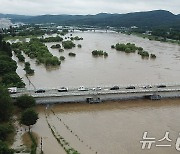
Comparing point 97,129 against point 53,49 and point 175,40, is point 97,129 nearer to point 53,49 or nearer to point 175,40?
point 53,49

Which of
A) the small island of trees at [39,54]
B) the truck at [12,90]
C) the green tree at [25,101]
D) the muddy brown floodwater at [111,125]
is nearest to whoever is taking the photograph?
the muddy brown floodwater at [111,125]

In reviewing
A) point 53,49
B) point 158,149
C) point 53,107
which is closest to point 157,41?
point 53,49

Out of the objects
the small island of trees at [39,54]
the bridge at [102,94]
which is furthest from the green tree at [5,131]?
the small island of trees at [39,54]

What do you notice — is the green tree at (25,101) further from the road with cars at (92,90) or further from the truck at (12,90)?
the truck at (12,90)

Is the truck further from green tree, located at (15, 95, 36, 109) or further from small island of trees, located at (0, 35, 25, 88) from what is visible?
green tree, located at (15, 95, 36, 109)

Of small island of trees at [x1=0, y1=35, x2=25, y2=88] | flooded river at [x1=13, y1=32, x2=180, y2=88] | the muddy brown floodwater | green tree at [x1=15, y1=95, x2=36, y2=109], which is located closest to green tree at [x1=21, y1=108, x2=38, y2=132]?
the muddy brown floodwater

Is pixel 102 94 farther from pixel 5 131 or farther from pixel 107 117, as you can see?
pixel 5 131
